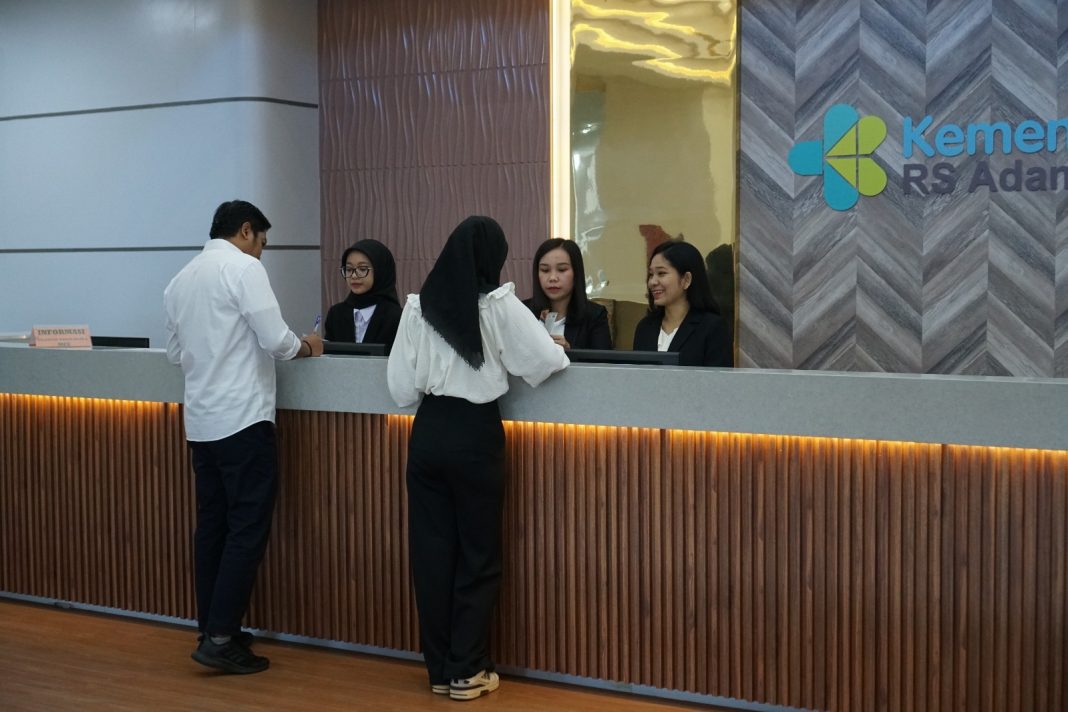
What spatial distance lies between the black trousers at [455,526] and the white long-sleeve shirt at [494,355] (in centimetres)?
7

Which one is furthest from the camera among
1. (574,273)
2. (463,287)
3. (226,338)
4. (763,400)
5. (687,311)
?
(574,273)

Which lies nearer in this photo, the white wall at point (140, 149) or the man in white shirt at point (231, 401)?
the man in white shirt at point (231, 401)

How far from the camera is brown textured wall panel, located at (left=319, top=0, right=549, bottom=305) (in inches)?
274

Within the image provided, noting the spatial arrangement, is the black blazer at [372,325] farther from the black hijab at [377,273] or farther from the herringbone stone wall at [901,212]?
the herringbone stone wall at [901,212]

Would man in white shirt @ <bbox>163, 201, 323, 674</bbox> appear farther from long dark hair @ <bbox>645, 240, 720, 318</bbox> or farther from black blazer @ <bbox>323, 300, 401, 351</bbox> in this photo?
long dark hair @ <bbox>645, 240, 720, 318</bbox>

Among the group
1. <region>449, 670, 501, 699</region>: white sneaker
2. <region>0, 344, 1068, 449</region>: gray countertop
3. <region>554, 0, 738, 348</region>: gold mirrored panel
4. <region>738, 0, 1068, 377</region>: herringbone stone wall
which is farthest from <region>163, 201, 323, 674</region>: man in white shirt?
<region>738, 0, 1068, 377</region>: herringbone stone wall

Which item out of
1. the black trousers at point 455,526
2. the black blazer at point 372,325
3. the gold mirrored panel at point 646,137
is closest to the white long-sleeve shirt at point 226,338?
the black trousers at point 455,526

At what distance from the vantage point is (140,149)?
24.7ft

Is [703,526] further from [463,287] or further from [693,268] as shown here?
[693,268]

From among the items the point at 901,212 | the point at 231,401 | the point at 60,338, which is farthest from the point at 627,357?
Answer: the point at 60,338

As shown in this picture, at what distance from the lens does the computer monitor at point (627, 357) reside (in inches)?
166

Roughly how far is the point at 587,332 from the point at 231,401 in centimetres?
153

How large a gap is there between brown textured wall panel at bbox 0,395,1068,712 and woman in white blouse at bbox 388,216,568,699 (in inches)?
8.7

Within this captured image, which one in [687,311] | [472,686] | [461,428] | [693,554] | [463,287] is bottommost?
[472,686]
